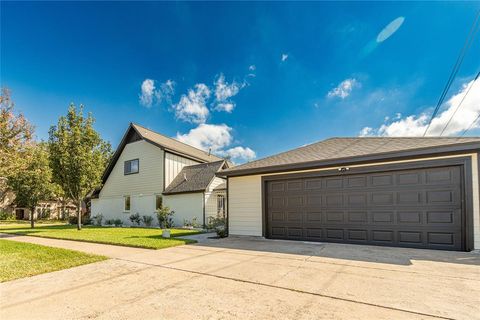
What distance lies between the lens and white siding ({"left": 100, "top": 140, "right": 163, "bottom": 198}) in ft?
57.3

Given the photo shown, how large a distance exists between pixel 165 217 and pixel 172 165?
13.5 feet

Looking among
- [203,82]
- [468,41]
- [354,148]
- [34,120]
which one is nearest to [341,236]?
[354,148]

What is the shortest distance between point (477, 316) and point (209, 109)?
19.3 m

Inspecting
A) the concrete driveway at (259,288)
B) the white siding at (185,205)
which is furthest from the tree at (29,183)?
the concrete driveway at (259,288)

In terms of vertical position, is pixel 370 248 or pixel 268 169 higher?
pixel 268 169

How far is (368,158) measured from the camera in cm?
755

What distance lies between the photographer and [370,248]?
7051mm

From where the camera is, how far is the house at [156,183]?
15469mm

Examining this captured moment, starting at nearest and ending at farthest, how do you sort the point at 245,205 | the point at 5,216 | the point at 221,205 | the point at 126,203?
1. the point at 245,205
2. the point at 221,205
3. the point at 126,203
4. the point at 5,216

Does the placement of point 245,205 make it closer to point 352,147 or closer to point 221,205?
point 352,147

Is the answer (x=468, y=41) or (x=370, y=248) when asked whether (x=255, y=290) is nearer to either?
(x=370, y=248)

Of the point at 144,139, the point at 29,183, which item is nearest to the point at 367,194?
the point at 144,139

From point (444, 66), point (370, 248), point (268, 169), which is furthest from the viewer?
point (444, 66)

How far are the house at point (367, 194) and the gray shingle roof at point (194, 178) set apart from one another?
5.19 m
